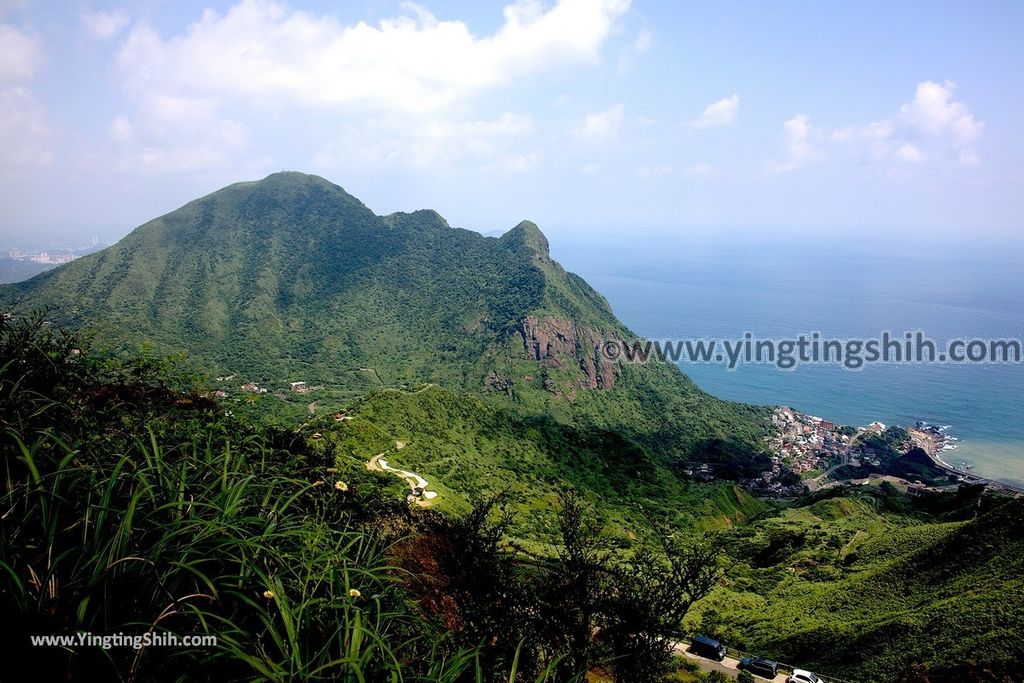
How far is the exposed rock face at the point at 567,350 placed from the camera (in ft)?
235

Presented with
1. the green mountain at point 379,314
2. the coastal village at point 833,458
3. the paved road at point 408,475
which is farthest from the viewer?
the green mountain at point 379,314

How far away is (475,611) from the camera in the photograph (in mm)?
7680

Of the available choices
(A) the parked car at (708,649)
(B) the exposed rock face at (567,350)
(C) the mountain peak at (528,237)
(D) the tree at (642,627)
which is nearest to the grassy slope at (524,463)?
(A) the parked car at (708,649)

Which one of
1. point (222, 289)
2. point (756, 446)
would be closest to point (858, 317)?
point (756, 446)

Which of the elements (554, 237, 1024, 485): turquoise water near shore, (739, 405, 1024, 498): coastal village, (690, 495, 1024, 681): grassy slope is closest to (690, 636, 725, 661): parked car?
(690, 495, 1024, 681): grassy slope

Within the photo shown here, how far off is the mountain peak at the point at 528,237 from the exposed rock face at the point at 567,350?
25399 mm

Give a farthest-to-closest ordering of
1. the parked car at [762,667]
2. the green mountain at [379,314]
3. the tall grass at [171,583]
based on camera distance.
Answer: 1. the green mountain at [379,314]
2. the parked car at [762,667]
3. the tall grass at [171,583]

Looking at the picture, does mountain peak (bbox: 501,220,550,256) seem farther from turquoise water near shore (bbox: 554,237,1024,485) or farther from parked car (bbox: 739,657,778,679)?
parked car (bbox: 739,657,778,679)

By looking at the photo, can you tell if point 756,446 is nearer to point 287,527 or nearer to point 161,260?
point 287,527

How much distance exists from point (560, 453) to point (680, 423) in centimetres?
3213

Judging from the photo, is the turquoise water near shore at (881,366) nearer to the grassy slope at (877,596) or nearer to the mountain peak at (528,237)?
the mountain peak at (528,237)

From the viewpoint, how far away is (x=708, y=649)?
1809cm

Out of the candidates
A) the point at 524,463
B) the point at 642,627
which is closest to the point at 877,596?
the point at 642,627

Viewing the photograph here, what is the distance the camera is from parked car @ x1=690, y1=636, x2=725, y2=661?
1795 cm
